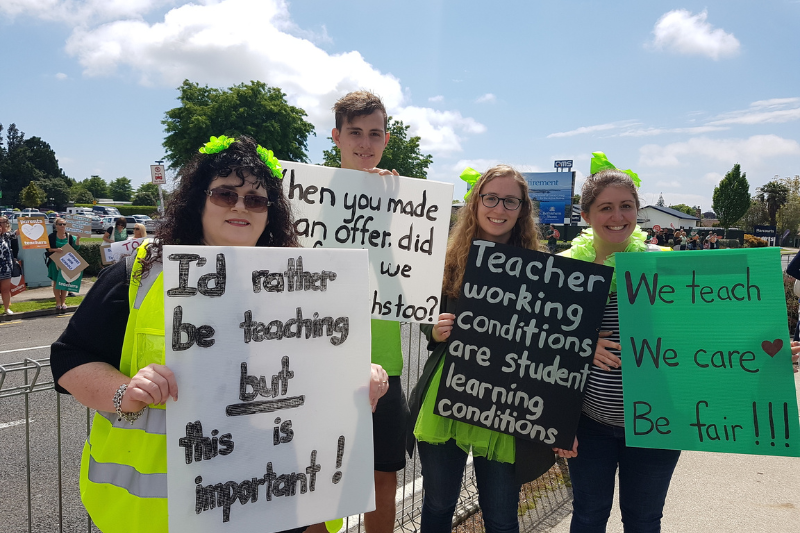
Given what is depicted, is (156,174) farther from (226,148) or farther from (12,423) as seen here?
(226,148)

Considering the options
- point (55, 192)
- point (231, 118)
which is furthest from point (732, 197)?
point (55, 192)

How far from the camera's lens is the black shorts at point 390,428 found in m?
2.46

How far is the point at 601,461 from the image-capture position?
216 centimetres

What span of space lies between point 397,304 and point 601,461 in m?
1.16

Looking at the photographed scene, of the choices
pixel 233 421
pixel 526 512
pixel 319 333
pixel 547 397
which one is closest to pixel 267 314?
pixel 319 333

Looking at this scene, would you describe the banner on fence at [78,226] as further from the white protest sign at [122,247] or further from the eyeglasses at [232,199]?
the eyeglasses at [232,199]

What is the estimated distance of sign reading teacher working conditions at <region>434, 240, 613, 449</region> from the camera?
208 centimetres

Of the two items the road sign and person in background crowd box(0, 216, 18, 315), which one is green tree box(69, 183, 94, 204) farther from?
person in background crowd box(0, 216, 18, 315)

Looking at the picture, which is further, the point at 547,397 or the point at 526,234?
the point at 526,234

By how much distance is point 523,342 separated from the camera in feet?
6.95

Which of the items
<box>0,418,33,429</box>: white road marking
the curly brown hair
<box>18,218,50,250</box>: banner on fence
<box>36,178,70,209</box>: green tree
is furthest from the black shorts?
<box>36,178,70,209</box>: green tree

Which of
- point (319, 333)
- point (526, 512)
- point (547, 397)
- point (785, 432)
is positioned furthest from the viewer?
point (526, 512)

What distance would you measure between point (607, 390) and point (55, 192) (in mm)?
89847

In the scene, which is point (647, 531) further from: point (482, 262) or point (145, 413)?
point (145, 413)
